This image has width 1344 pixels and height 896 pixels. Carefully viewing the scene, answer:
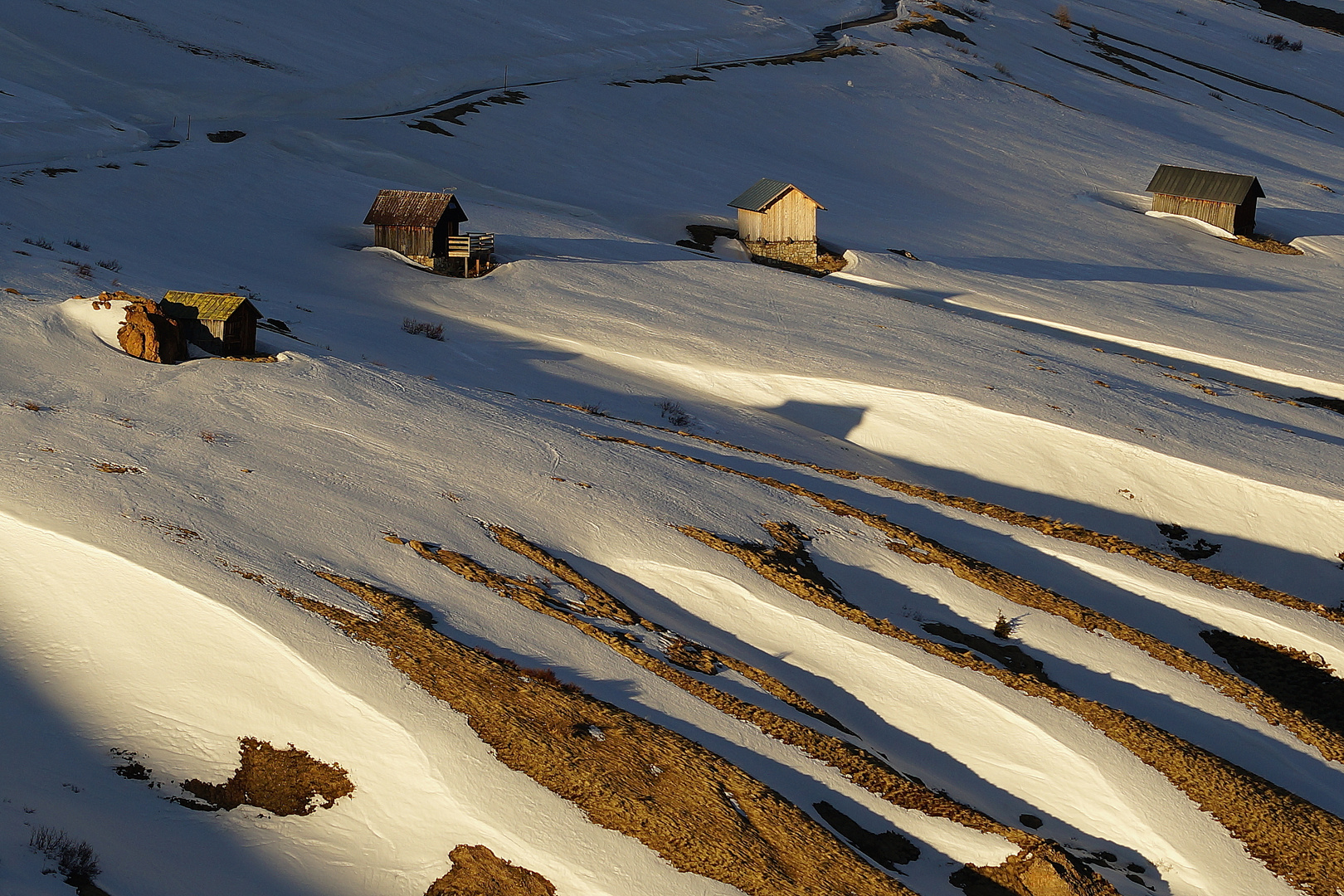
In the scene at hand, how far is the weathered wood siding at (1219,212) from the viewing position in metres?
61.8

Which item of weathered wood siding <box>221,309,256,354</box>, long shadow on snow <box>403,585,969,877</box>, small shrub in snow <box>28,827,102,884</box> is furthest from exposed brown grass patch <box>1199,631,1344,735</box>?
weathered wood siding <box>221,309,256,354</box>

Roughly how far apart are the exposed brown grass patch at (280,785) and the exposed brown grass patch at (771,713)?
4.38 m

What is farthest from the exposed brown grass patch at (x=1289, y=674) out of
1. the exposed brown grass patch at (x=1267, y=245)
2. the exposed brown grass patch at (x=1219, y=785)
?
the exposed brown grass patch at (x=1267, y=245)

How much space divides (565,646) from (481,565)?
8.73 feet

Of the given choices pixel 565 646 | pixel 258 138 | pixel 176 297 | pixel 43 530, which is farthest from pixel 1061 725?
pixel 258 138

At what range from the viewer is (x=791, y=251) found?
166ft

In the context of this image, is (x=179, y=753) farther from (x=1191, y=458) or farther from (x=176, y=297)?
(x=1191, y=458)

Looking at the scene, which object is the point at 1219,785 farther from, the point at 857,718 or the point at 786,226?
the point at 786,226

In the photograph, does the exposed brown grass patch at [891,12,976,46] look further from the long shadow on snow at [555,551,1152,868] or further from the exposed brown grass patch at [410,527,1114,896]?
the exposed brown grass patch at [410,527,1114,896]

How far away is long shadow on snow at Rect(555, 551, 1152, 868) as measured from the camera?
55.7 ft

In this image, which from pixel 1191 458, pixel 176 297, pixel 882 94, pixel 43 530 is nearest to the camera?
pixel 43 530

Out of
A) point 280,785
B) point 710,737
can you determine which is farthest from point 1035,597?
point 280,785

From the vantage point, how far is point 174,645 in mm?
16453

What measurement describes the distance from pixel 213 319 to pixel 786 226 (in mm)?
30082
